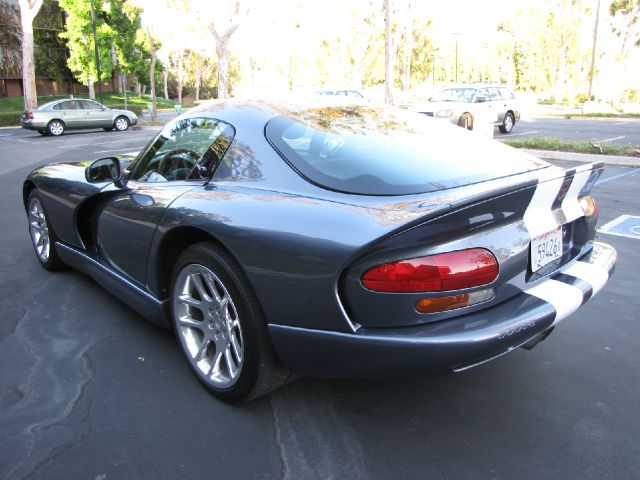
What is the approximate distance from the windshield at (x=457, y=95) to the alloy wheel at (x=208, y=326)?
16973 mm

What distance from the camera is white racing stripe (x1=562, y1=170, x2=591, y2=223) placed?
2.60 meters

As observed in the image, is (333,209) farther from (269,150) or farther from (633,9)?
(633,9)

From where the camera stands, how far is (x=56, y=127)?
72.5 feet

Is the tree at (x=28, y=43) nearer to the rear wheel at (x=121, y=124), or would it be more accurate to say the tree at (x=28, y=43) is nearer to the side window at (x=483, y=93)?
the rear wheel at (x=121, y=124)

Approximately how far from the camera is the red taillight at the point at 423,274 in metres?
2.03

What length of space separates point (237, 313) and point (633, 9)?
35.3 meters

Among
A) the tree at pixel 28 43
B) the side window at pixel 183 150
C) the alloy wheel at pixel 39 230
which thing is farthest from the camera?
the tree at pixel 28 43

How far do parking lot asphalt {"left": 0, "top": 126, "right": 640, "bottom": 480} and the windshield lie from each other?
15.9m

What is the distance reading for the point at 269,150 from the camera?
2.60 m

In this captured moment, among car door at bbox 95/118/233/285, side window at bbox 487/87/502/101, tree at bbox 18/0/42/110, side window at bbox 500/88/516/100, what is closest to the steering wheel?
car door at bbox 95/118/233/285

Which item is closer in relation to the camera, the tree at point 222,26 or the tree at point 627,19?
the tree at point 222,26

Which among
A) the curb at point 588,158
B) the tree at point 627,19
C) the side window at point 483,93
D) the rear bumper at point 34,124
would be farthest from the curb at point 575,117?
the rear bumper at point 34,124

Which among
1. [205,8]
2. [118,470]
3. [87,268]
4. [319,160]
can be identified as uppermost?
[205,8]

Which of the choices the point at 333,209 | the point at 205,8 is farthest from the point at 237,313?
the point at 205,8
